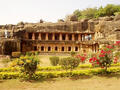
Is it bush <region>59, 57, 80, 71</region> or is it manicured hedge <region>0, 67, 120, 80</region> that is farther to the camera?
bush <region>59, 57, 80, 71</region>

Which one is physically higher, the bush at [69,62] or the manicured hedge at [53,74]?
the bush at [69,62]

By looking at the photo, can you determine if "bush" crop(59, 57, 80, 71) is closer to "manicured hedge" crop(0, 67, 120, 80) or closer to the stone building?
"manicured hedge" crop(0, 67, 120, 80)

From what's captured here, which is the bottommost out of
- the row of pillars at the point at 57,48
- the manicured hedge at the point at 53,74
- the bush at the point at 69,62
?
the row of pillars at the point at 57,48

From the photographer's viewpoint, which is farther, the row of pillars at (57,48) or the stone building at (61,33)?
the row of pillars at (57,48)

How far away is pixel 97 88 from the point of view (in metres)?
7.58

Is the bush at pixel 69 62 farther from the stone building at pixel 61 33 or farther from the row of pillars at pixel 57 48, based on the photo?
the row of pillars at pixel 57 48

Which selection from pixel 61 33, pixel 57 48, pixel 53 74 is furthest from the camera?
pixel 61 33

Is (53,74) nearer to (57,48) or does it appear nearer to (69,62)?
(69,62)

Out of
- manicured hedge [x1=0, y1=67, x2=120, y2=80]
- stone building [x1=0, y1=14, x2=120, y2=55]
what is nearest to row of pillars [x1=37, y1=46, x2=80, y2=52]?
stone building [x1=0, y1=14, x2=120, y2=55]

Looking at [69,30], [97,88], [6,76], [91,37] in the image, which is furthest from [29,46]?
[97,88]

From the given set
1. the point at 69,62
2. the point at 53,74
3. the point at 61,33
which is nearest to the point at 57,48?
the point at 61,33

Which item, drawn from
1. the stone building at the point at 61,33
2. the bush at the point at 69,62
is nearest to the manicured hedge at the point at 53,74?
the bush at the point at 69,62

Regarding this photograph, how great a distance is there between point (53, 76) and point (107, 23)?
21592mm

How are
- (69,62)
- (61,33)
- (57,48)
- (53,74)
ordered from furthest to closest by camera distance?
(61,33)
(57,48)
(53,74)
(69,62)
